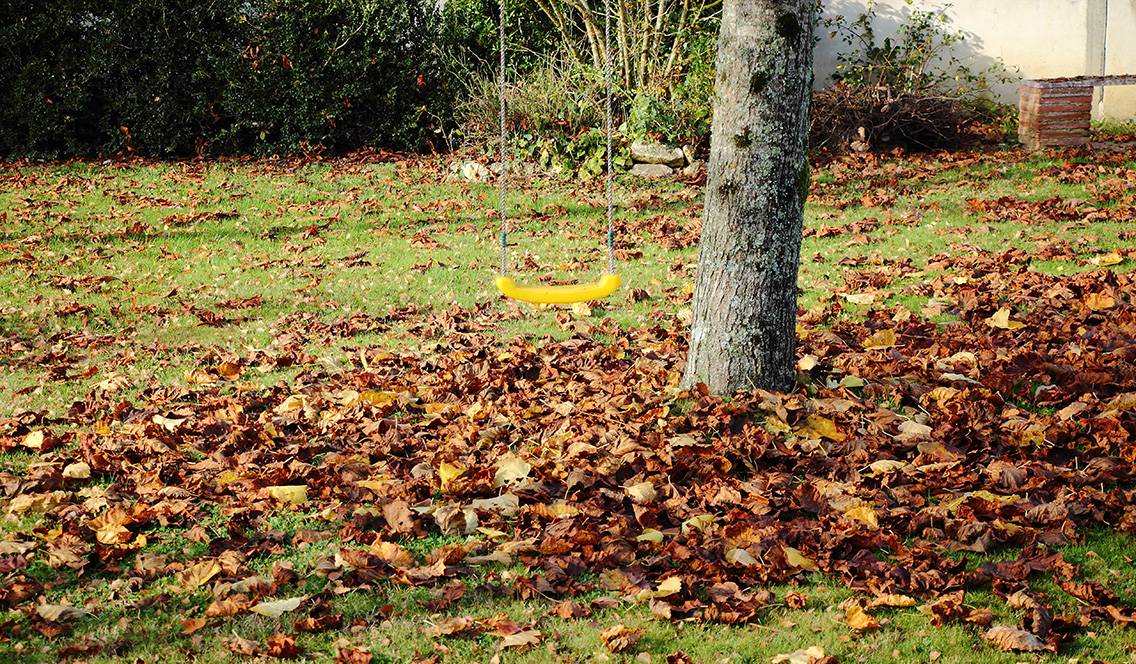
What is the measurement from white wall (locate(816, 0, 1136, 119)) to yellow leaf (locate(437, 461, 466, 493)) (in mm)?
11587

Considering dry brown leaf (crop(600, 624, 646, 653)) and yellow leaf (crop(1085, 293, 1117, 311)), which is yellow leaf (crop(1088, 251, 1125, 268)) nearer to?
yellow leaf (crop(1085, 293, 1117, 311))

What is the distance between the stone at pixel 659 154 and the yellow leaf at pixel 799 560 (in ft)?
28.3

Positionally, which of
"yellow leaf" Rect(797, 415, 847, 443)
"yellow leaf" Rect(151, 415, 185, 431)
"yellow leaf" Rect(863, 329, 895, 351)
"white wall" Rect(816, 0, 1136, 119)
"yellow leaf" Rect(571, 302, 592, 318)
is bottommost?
"yellow leaf" Rect(151, 415, 185, 431)

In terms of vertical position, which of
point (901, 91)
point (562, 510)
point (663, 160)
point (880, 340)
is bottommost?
point (562, 510)

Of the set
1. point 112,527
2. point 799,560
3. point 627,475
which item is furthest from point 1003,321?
point 112,527

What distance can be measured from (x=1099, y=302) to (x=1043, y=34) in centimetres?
881

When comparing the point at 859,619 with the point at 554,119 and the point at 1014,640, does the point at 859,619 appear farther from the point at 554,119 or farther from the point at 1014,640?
the point at 554,119

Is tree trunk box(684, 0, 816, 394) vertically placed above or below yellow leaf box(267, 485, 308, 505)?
above

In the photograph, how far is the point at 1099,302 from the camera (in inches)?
267

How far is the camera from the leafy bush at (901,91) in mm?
12797

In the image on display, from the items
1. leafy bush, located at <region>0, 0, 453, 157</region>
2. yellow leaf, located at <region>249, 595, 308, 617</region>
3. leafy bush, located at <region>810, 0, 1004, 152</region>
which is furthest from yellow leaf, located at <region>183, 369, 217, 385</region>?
leafy bush, located at <region>0, 0, 453, 157</region>

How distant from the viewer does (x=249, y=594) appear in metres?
3.85

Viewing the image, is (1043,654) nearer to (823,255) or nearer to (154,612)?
(154,612)

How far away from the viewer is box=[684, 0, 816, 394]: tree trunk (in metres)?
5.21
